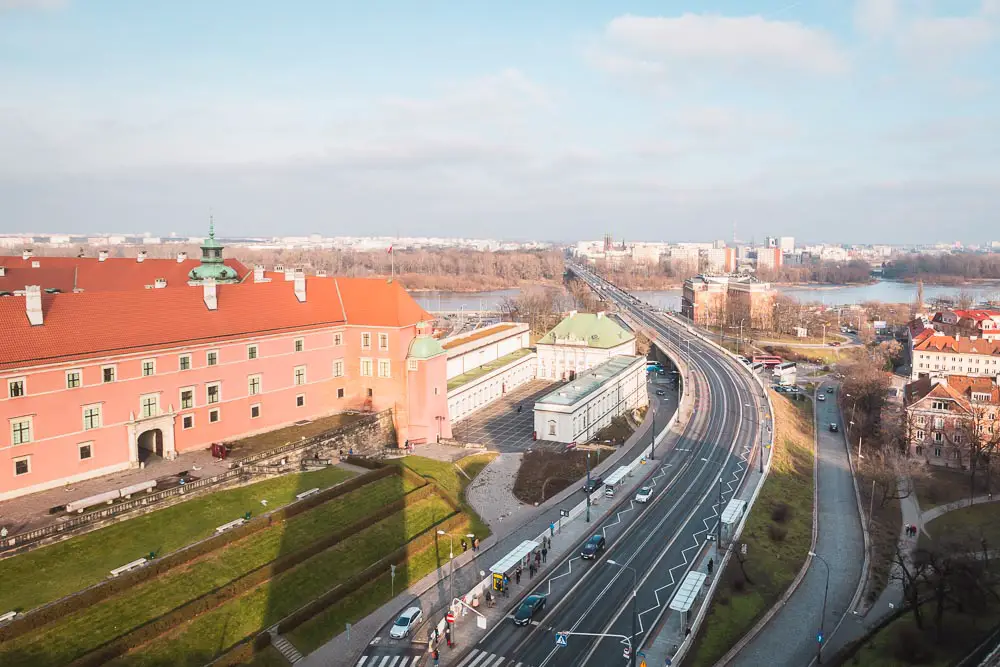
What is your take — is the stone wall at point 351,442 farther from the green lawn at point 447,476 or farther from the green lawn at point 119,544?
the green lawn at point 119,544

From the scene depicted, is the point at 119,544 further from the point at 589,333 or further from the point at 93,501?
the point at 589,333

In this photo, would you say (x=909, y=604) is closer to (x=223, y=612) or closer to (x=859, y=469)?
(x=859, y=469)

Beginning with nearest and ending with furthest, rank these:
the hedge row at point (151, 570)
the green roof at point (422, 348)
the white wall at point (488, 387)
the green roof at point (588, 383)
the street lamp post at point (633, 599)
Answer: the hedge row at point (151, 570) → the street lamp post at point (633, 599) → the green roof at point (422, 348) → the green roof at point (588, 383) → the white wall at point (488, 387)

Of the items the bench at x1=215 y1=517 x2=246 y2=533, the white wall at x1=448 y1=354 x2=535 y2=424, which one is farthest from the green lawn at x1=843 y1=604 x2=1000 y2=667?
the white wall at x1=448 y1=354 x2=535 y2=424

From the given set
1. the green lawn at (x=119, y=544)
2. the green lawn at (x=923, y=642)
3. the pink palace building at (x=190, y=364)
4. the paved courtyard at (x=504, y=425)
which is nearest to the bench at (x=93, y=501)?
the green lawn at (x=119, y=544)

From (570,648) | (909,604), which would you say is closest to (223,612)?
(570,648)

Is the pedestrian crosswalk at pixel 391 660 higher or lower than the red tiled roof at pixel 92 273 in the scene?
lower

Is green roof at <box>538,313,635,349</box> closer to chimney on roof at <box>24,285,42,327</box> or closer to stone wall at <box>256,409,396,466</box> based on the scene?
stone wall at <box>256,409,396,466</box>
